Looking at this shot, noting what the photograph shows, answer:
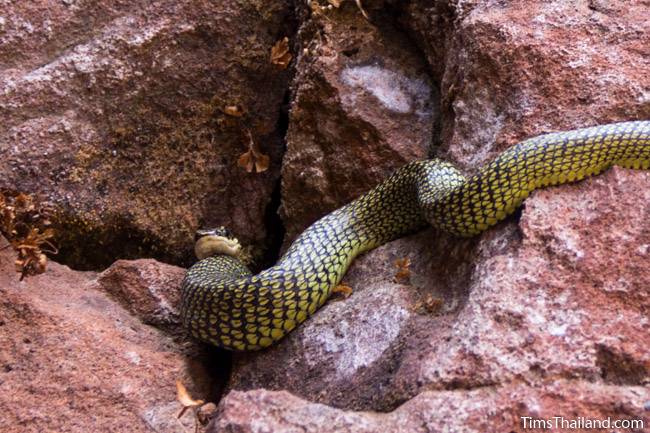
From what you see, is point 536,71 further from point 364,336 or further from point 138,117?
point 138,117

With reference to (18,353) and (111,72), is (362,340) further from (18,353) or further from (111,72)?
(111,72)

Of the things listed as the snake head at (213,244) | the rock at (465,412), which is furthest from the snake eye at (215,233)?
the rock at (465,412)

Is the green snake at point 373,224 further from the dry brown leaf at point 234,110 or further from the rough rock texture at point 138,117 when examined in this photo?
the dry brown leaf at point 234,110

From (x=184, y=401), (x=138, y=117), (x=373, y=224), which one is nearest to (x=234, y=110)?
(x=138, y=117)

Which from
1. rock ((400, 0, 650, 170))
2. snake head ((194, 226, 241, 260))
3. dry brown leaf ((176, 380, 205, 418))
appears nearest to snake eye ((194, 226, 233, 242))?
snake head ((194, 226, 241, 260))

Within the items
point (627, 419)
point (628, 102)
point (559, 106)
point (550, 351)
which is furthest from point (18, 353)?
point (628, 102)

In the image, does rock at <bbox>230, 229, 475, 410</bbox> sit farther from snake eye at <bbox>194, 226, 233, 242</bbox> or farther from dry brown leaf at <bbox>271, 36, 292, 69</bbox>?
dry brown leaf at <bbox>271, 36, 292, 69</bbox>
